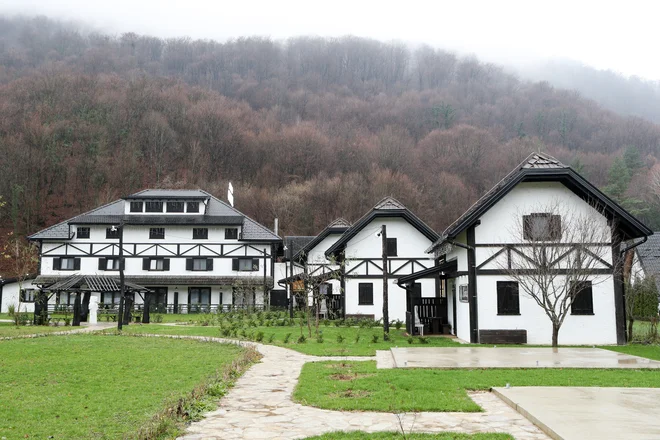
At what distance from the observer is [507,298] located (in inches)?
798

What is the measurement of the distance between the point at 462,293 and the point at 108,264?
34340mm

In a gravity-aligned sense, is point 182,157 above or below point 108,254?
above

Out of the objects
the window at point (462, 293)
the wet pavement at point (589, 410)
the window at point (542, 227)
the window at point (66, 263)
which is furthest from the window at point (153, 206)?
the wet pavement at point (589, 410)

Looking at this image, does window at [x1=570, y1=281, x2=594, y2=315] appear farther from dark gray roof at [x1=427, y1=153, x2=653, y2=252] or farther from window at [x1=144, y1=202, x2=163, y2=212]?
window at [x1=144, y1=202, x2=163, y2=212]

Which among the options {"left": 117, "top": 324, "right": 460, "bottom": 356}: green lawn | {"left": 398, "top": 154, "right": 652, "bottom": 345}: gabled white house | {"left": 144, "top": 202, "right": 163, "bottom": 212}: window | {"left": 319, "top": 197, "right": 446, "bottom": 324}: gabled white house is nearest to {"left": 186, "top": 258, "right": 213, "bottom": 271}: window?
{"left": 144, "top": 202, "right": 163, "bottom": 212}: window

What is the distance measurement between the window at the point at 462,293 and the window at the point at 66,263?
117 ft

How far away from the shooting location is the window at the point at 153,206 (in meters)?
47.2

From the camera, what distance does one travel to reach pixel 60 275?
45344 millimetres

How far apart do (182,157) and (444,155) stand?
1311 inches

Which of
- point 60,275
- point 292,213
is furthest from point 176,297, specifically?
point 292,213

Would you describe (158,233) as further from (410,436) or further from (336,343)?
(410,436)

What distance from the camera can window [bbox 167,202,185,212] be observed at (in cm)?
4728

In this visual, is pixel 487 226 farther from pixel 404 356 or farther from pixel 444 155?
pixel 444 155

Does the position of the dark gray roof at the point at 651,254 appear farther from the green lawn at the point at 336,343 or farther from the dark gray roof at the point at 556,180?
the green lawn at the point at 336,343
